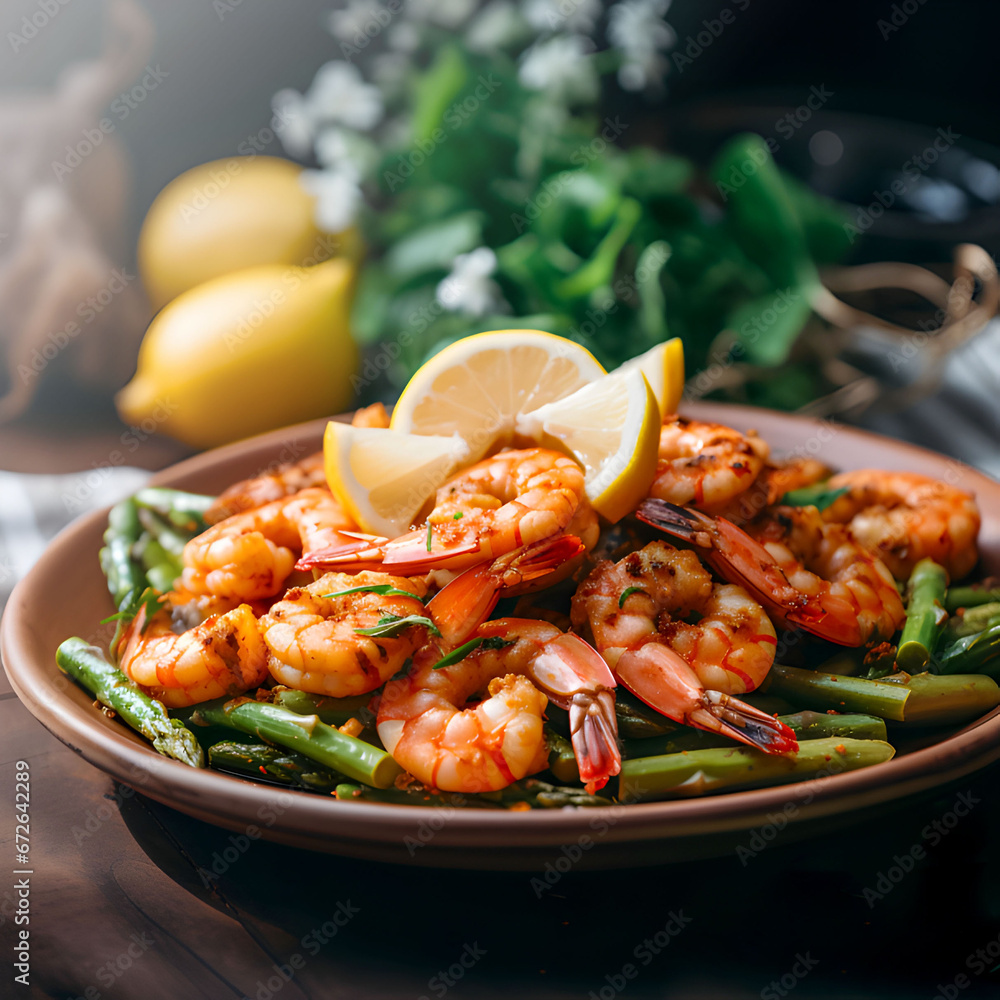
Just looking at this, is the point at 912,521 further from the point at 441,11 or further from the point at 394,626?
the point at 441,11

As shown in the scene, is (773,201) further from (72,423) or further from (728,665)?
(72,423)

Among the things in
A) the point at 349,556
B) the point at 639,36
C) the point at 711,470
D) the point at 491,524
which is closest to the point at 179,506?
the point at 349,556

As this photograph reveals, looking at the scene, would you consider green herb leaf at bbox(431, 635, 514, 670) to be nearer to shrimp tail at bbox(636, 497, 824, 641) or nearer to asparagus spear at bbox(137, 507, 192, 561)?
shrimp tail at bbox(636, 497, 824, 641)

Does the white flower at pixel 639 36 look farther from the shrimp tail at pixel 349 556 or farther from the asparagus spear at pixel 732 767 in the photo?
the asparagus spear at pixel 732 767

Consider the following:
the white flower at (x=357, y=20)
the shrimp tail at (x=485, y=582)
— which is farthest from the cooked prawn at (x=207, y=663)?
the white flower at (x=357, y=20)

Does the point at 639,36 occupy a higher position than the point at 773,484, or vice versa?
the point at 639,36
